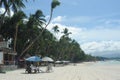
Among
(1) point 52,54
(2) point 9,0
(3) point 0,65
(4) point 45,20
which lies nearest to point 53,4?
(4) point 45,20

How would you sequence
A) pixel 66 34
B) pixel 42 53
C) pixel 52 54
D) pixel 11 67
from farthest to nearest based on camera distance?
pixel 66 34 < pixel 52 54 < pixel 42 53 < pixel 11 67

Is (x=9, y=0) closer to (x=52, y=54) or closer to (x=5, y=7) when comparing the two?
(x=5, y=7)

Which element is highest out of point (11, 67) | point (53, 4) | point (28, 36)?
point (53, 4)

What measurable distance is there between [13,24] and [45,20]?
9891mm

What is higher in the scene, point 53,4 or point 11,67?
point 53,4

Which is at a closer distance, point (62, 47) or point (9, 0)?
point (9, 0)

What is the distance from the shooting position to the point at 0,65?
3794 centimetres

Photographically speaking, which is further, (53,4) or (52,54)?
(52,54)

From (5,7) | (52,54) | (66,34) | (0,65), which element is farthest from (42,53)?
(0,65)

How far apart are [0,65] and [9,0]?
36.2ft

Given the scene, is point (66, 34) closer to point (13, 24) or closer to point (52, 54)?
point (52, 54)

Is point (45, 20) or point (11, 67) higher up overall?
point (45, 20)

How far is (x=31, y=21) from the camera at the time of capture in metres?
60.6

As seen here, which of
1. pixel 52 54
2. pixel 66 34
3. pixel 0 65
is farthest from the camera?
pixel 66 34
